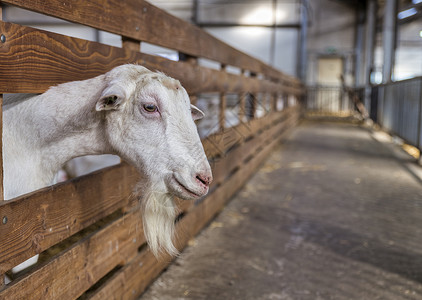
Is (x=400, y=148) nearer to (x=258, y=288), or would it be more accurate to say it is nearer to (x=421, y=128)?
(x=421, y=128)

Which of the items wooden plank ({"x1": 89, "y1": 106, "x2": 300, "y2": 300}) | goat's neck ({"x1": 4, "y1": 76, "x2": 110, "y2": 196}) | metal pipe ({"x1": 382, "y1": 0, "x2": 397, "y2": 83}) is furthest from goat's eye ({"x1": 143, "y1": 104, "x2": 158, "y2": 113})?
metal pipe ({"x1": 382, "y1": 0, "x2": 397, "y2": 83})

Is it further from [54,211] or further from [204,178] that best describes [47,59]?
[204,178]

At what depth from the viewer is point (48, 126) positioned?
66.6 inches

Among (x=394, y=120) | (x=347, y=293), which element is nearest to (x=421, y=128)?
(x=394, y=120)

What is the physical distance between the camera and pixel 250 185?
17.1 feet

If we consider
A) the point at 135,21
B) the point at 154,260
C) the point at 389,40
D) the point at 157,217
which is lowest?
the point at 154,260

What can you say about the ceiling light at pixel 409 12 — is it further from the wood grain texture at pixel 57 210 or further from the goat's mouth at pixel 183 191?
the goat's mouth at pixel 183 191

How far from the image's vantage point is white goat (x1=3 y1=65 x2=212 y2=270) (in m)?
1.56

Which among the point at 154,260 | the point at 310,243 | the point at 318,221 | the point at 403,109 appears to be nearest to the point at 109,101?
the point at 154,260

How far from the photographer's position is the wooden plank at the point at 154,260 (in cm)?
205

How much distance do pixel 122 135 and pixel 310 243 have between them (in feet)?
6.90

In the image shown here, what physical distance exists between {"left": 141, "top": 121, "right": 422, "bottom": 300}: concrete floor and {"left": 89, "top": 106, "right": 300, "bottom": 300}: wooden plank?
8cm

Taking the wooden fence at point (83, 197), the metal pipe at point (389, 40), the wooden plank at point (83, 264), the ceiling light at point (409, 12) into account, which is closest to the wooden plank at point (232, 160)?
the wooden fence at point (83, 197)

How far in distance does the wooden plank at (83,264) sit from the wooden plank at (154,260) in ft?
0.19
